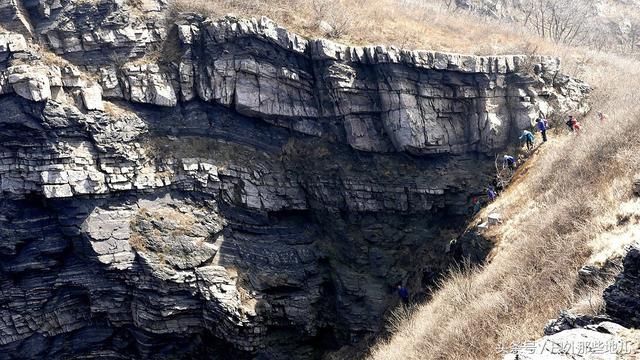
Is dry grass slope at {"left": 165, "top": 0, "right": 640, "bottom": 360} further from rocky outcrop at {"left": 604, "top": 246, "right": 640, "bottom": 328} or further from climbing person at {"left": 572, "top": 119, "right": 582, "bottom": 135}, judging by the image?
rocky outcrop at {"left": 604, "top": 246, "right": 640, "bottom": 328}

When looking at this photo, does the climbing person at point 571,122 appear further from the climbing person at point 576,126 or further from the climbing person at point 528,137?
the climbing person at point 528,137

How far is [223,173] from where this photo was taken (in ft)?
67.8

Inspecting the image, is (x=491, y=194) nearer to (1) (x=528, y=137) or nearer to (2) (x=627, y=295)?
(1) (x=528, y=137)

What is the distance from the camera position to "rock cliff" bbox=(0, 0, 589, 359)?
18984mm

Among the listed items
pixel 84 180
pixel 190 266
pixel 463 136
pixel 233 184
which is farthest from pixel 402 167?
pixel 84 180

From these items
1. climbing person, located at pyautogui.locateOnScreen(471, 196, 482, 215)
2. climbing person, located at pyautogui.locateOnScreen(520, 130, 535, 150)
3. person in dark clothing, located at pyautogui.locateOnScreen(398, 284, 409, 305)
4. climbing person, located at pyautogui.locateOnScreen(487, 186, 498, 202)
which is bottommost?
person in dark clothing, located at pyautogui.locateOnScreen(398, 284, 409, 305)

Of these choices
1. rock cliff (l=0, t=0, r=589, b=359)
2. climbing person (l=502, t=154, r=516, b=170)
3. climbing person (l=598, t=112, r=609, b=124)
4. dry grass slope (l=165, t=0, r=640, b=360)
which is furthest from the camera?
climbing person (l=502, t=154, r=516, b=170)

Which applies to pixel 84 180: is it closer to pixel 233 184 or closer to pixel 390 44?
pixel 233 184

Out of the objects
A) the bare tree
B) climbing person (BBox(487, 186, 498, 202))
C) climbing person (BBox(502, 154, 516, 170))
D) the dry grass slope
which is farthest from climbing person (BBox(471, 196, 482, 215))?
the bare tree

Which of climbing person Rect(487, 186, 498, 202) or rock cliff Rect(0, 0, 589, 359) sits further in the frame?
climbing person Rect(487, 186, 498, 202)

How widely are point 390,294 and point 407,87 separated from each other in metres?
7.80

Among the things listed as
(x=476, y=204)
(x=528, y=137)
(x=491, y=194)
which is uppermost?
(x=528, y=137)

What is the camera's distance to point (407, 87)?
20.8 metres

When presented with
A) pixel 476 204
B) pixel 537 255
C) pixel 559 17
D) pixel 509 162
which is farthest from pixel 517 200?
pixel 559 17
